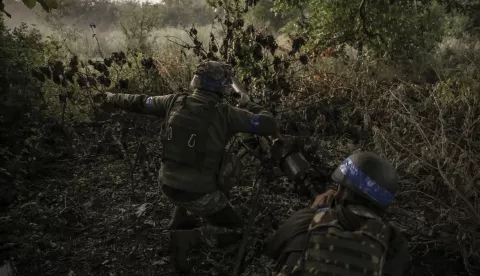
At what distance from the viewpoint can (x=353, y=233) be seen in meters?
1.74

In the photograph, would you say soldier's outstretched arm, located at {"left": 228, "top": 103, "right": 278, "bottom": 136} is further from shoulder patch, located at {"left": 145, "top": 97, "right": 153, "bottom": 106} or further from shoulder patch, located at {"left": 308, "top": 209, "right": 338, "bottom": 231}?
shoulder patch, located at {"left": 308, "top": 209, "right": 338, "bottom": 231}

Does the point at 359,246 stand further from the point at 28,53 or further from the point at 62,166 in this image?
the point at 28,53

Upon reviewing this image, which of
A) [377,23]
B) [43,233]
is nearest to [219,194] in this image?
[43,233]

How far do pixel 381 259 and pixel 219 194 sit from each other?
1453 mm

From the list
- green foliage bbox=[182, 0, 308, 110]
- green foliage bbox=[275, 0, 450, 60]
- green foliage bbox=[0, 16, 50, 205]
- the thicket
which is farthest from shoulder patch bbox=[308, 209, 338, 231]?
green foliage bbox=[275, 0, 450, 60]

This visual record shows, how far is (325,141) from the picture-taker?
491 centimetres

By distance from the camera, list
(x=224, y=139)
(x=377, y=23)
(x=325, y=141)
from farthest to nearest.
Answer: (x=377, y=23) → (x=325, y=141) → (x=224, y=139)

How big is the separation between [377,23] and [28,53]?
5435 mm

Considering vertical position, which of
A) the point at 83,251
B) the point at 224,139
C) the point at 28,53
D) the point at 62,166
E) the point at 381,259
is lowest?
the point at 83,251

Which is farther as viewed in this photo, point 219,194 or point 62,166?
point 62,166

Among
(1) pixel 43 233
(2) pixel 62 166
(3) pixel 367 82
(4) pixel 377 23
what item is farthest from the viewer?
(4) pixel 377 23

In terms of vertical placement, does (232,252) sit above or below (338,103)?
below

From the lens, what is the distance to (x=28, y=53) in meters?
5.21

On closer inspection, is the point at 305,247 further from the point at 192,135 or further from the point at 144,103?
the point at 144,103
